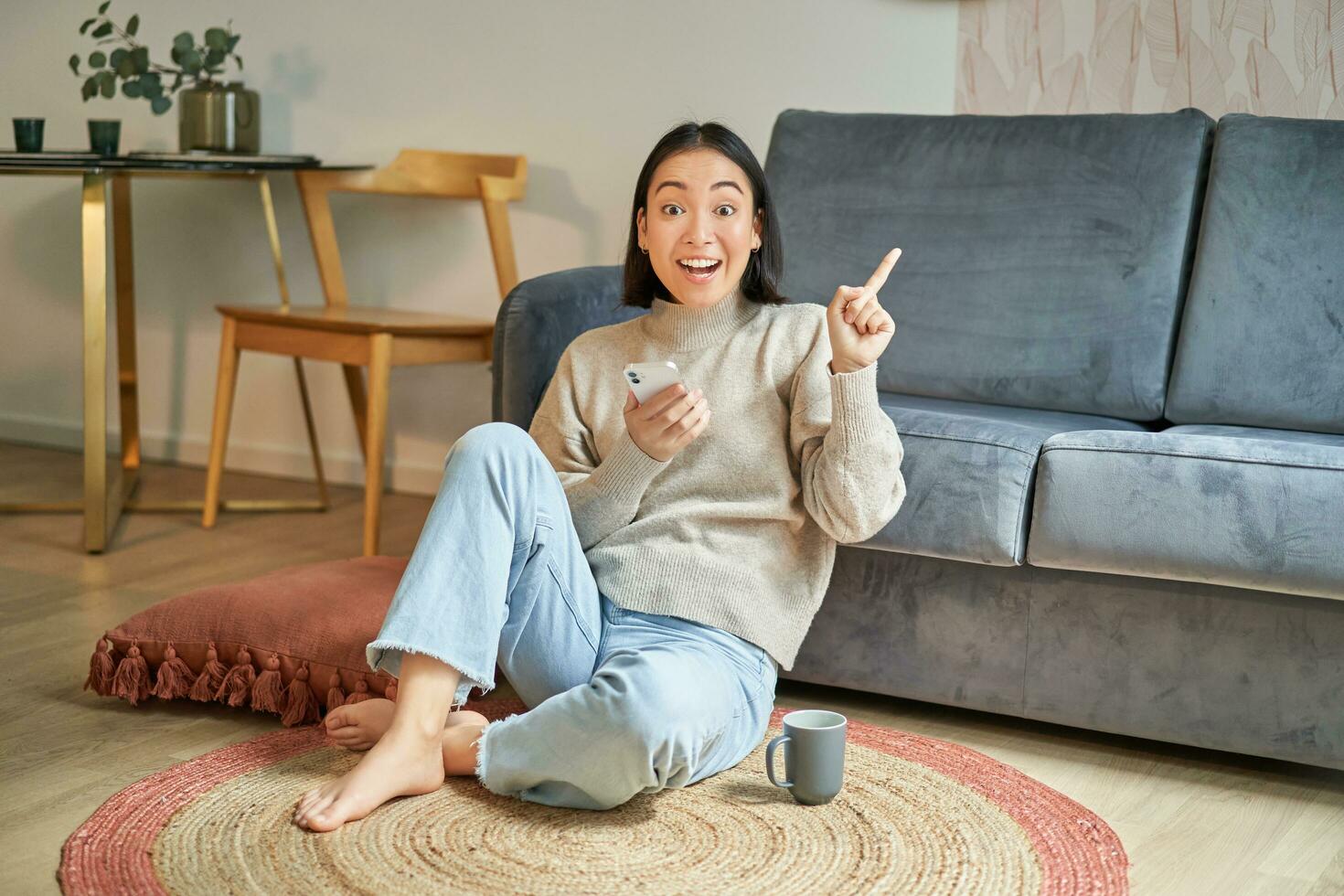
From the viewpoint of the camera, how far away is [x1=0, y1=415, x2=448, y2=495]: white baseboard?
128 inches

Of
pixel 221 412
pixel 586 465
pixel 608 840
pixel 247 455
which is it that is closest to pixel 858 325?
pixel 586 465

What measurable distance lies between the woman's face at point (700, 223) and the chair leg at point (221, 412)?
1.49 meters

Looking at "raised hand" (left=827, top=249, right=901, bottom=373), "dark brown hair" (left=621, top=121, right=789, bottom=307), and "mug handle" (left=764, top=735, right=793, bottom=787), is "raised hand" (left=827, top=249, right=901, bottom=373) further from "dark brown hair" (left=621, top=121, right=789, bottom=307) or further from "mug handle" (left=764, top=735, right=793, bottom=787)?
"mug handle" (left=764, top=735, right=793, bottom=787)

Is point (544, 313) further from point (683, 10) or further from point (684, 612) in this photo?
point (683, 10)

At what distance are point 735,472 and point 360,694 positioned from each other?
55 centimetres

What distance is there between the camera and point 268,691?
177 cm

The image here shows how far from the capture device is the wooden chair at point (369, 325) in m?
2.61

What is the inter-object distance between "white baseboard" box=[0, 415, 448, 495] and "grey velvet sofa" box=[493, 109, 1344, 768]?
1.25 m

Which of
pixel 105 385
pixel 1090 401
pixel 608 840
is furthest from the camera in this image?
pixel 105 385

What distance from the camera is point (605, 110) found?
2.95m

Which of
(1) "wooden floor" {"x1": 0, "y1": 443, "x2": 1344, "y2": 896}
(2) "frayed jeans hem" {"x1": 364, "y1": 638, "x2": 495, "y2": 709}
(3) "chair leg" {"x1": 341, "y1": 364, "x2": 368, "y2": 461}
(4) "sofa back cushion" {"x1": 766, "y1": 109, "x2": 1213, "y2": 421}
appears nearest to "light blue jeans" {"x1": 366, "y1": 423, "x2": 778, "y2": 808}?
(2) "frayed jeans hem" {"x1": 364, "y1": 638, "x2": 495, "y2": 709}

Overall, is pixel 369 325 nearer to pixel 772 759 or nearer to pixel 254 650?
pixel 254 650

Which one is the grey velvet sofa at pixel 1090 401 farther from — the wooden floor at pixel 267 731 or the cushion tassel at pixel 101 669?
the cushion tassel at pixel 101 669

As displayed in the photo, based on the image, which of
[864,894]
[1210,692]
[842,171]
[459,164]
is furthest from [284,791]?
[459,164]
